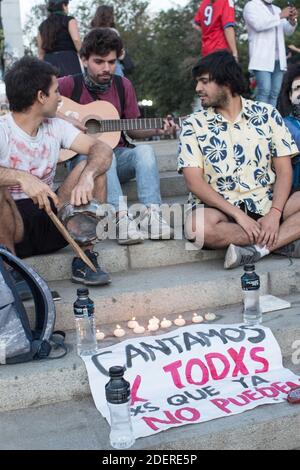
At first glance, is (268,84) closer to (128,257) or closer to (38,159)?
(128,257)

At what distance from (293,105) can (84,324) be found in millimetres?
2527

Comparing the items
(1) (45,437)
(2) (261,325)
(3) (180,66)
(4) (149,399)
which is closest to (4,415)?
(1) (45,437)

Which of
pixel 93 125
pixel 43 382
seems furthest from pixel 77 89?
pixel 43 382

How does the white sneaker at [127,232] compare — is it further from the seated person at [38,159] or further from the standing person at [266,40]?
the standing person at [266,40]

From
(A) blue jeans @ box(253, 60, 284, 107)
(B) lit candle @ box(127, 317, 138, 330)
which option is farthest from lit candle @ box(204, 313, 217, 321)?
(A) blue jeans @ box(253, 60, 284, 107)

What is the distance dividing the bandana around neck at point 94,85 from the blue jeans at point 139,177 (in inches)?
23.8

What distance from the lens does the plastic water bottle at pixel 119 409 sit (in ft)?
8.22

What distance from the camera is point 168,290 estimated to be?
12.2 ft

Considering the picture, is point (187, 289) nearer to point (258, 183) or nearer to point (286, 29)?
point (258, 183)

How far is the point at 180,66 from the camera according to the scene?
34031 millimetres

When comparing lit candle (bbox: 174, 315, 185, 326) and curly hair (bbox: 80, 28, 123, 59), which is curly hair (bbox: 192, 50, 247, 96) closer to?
curly hair (bbox: 80, 28, 123, 59)

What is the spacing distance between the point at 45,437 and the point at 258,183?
2403 mm

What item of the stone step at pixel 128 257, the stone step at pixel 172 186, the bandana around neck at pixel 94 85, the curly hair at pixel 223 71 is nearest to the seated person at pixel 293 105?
the curly hair at pixel 223 71
